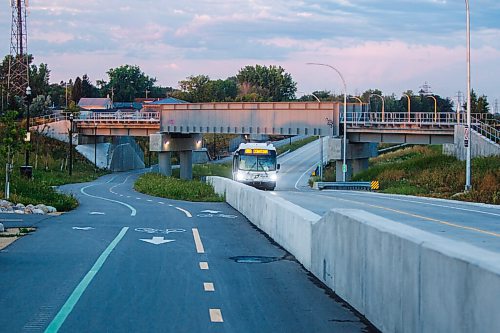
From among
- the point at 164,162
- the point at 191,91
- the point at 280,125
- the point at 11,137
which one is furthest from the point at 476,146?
the point at 191,91

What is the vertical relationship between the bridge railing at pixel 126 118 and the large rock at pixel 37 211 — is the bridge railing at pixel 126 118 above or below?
above

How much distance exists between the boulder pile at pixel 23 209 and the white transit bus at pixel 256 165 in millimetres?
22104

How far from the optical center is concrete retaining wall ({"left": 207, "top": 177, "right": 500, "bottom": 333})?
6.28 m

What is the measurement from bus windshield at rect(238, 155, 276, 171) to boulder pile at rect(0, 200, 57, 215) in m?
22.2

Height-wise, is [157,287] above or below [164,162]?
below

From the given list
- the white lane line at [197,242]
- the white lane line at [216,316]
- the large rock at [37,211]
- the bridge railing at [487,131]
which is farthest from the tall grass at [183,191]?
the white lane line at [216,316]

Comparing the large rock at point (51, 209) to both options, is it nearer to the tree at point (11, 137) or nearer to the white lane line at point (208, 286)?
the tree at point (11, 137)

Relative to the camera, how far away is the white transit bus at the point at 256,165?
50.1m

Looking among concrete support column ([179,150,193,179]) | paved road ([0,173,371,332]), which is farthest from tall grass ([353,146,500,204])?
paved road ([0,173,371,332])

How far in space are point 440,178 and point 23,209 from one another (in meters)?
33.0

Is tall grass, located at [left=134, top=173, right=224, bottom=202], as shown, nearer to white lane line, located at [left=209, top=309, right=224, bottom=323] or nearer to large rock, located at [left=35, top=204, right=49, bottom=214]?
large rock, located at [left=35, top=204, right=49, bottom=214]

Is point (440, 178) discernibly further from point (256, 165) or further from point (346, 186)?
point (256, 165)

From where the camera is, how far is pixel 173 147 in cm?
8188

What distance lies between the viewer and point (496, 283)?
5.80m
